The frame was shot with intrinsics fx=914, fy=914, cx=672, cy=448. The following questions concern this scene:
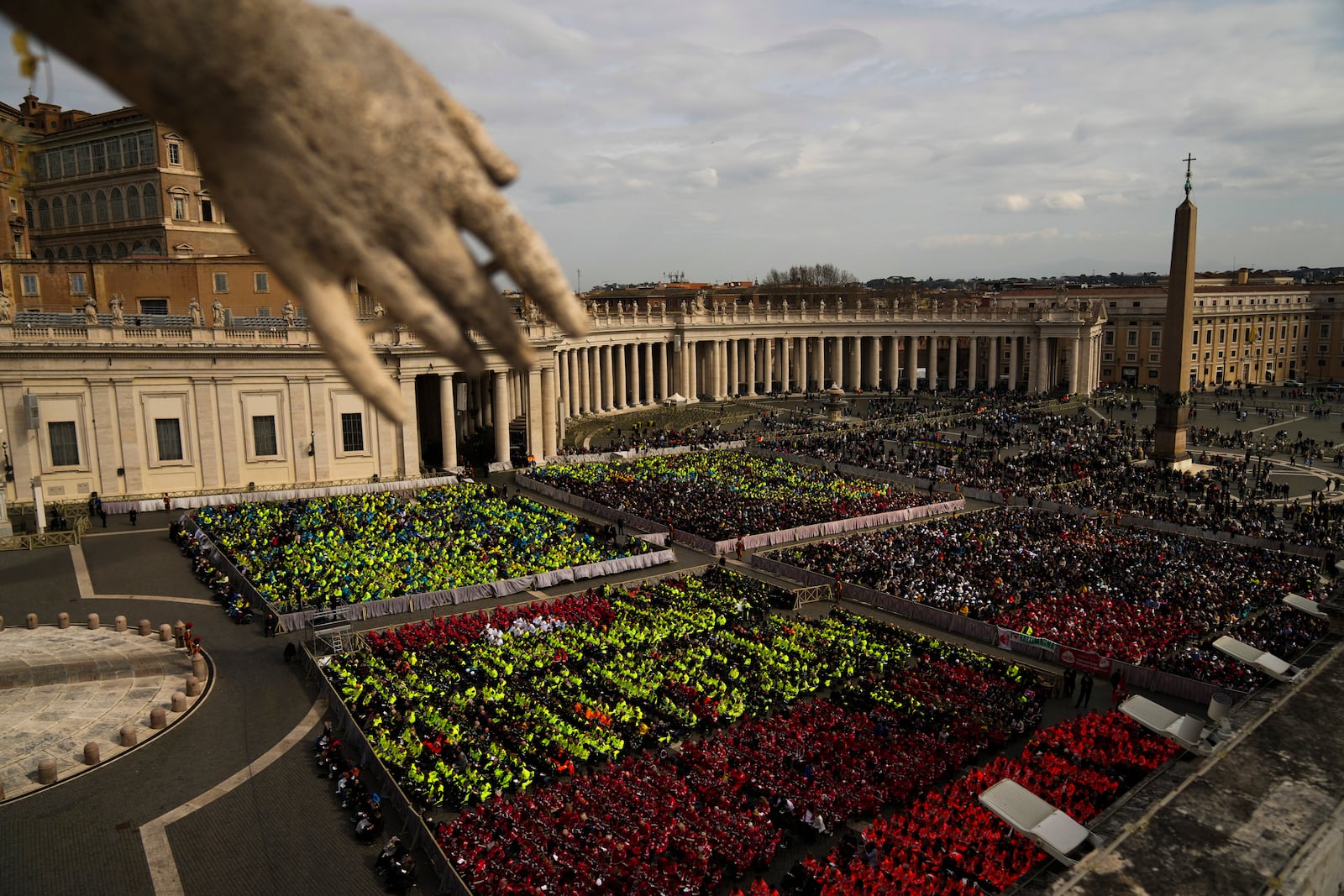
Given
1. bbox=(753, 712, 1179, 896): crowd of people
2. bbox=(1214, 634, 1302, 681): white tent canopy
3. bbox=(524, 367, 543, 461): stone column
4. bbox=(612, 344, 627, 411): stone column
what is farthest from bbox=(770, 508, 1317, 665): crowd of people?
bbox=(612, 344, 627, 411): stone column

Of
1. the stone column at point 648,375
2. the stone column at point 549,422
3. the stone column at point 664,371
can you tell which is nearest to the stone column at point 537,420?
the stone column at point 549,422

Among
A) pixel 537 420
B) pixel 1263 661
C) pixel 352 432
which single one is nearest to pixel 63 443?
pixel 352 432

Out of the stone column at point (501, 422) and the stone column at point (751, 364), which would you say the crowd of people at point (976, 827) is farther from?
the stone column at point (751, 364)

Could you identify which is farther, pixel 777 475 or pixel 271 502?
pixel 777 475

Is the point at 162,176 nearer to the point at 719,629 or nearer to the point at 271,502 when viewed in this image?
the point at 271,502

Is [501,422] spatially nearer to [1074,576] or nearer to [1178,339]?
[1074,576]

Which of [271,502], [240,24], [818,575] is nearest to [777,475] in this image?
[818,575]
